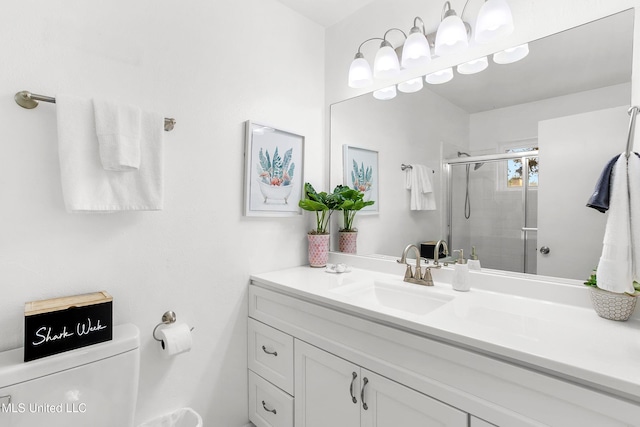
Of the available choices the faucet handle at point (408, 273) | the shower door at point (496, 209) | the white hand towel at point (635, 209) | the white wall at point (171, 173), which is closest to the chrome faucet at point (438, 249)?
the shower door at point (496, 209)

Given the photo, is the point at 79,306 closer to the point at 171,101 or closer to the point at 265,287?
the point at 265,287

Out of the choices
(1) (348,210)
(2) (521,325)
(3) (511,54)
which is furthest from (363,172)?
(2) (521,325)

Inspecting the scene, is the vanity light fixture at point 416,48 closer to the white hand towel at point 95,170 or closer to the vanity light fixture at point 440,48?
the vanity light fixture at point 440,48

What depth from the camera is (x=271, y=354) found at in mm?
1510

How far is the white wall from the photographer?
1.06 metres

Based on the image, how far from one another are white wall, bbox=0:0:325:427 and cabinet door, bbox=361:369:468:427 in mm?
814

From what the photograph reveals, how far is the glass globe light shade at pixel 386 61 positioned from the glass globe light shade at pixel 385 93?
10 cm

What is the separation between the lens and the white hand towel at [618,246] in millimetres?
880

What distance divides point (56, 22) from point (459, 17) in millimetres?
1623

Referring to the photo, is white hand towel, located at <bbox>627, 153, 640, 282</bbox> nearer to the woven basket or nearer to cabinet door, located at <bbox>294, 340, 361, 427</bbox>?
the woven basket

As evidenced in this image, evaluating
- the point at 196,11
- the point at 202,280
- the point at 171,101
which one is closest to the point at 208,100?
the point at 171,101

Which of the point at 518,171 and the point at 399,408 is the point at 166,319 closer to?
the point at 399,408

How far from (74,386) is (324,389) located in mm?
866

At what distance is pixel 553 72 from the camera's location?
1219 mm
